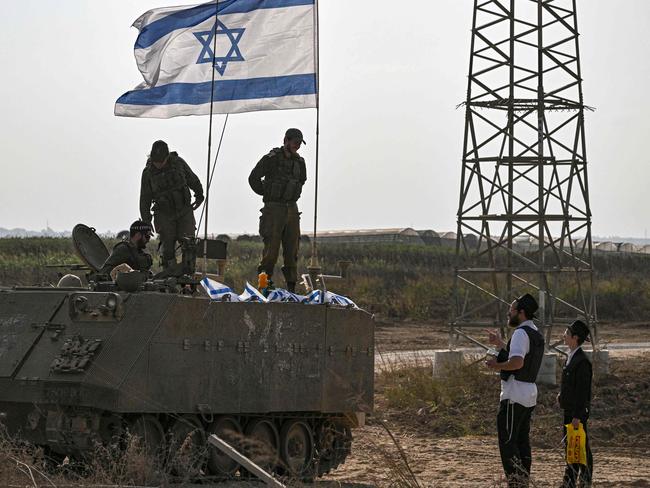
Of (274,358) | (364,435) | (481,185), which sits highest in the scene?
(481,185)

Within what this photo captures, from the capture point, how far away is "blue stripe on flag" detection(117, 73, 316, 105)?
1598 cm

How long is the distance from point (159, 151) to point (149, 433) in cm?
357

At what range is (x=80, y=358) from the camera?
1188cm

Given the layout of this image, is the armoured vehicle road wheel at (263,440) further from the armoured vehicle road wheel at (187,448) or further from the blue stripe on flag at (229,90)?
the blue stripe on flag at (229,90)

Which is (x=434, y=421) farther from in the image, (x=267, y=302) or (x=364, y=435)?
(x=267, y=302)

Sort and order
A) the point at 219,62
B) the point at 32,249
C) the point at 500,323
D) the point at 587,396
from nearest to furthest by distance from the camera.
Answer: the point at 587,396
the point at 219,62
the point at 500,323
the point at 32,249

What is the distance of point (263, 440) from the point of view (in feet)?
44.1

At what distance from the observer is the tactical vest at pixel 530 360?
467 inches

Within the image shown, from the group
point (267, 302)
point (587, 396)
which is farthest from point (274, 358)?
point (587, 396)

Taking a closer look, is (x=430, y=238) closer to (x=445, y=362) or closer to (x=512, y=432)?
(x=445, y=362)

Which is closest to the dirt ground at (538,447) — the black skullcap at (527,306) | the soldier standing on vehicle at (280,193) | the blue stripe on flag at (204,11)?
the black skullcap at (527,306)

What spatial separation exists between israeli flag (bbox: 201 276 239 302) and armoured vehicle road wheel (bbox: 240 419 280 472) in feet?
3.95

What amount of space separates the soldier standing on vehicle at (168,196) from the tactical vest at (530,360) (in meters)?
4.23

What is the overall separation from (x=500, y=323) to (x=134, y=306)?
10521 mm
